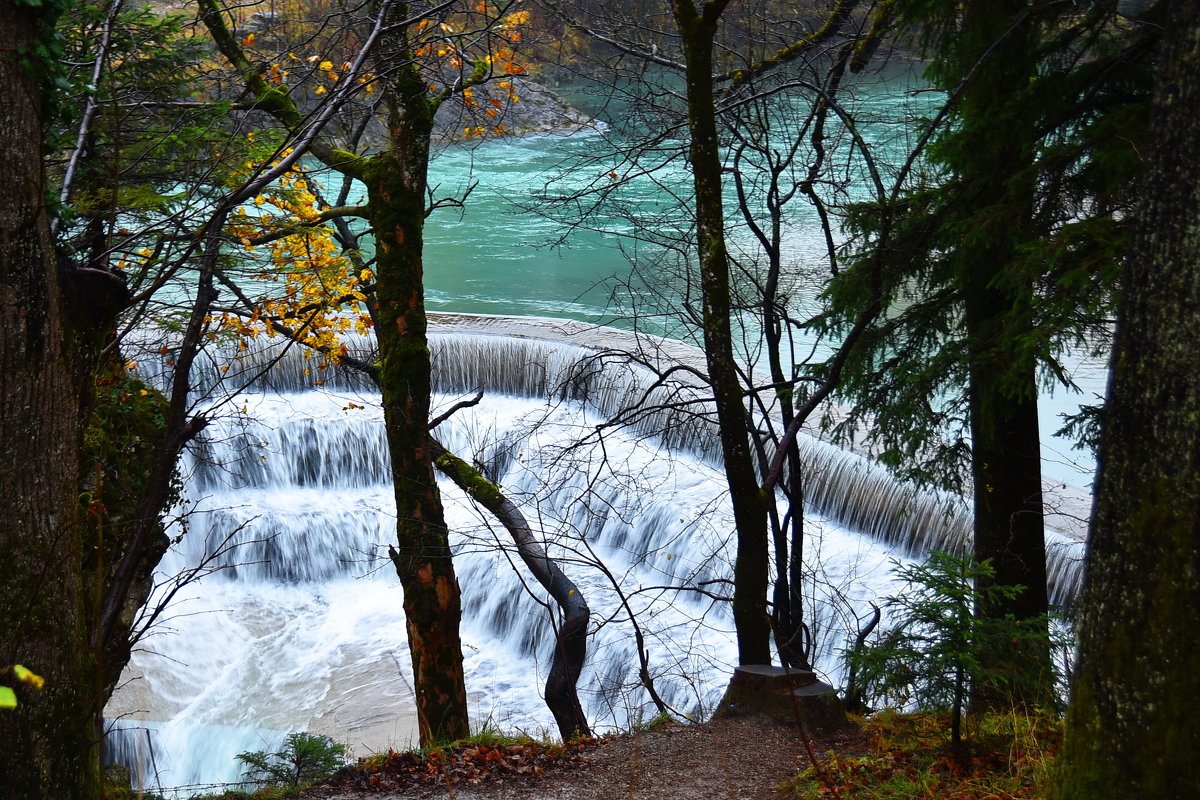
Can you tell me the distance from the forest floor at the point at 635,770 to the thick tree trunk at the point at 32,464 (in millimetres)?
2231

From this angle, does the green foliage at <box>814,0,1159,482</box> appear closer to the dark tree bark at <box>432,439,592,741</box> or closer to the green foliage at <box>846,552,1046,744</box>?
the green foliage at <box>846,552,1046,744</box>

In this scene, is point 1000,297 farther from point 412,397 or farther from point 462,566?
point 462,566

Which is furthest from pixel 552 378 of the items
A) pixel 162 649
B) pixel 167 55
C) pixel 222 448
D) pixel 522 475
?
pixel 167 55

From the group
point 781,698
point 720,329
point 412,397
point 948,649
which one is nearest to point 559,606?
point 412,397

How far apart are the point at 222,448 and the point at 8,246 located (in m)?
11.3

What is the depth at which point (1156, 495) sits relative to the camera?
8.13 ft

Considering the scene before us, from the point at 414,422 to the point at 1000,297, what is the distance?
3949 millimetres

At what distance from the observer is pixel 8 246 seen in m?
2.77

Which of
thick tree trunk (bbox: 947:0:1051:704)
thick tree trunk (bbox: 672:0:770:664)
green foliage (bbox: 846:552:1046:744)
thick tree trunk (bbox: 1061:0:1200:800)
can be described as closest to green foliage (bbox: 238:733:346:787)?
thick tree trunk (bbox: 672:0:770:664)

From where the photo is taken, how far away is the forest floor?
187 inches

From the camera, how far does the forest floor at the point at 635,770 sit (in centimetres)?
475

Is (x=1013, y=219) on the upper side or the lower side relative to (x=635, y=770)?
upper

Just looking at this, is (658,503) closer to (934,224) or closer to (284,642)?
(284,642)

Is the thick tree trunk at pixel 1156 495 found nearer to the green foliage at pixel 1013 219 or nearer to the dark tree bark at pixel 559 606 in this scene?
the green foliage at pixel 1013 219
